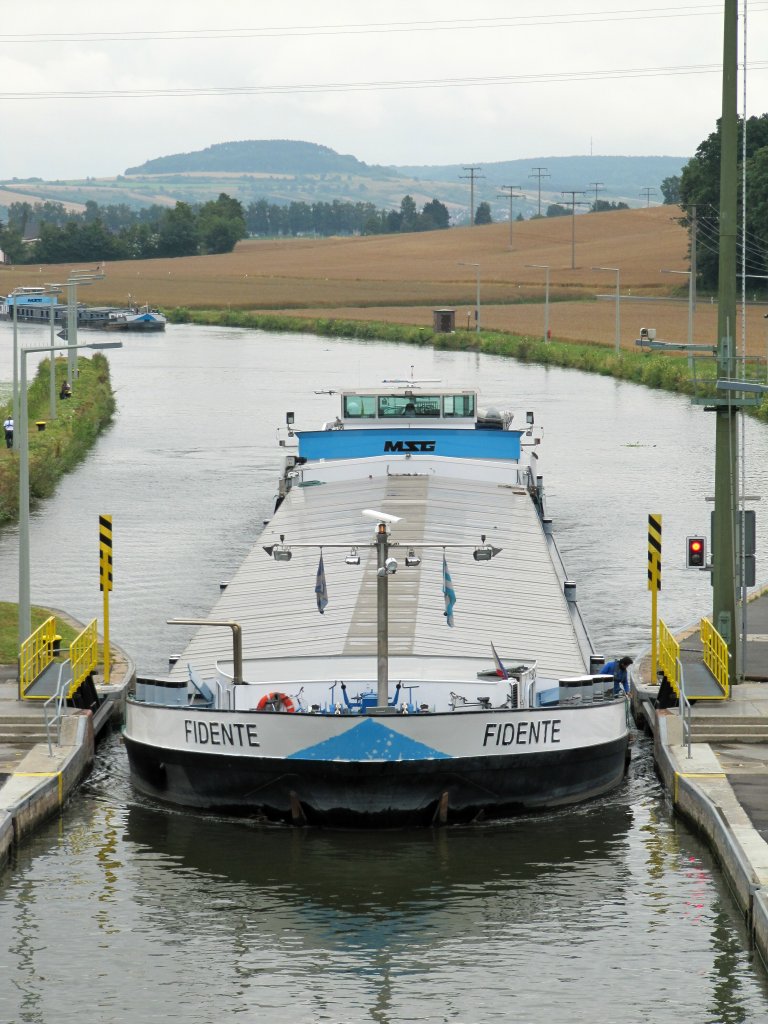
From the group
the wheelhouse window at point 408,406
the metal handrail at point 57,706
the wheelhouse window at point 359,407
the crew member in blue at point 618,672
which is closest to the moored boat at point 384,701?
the crew member in blue at point 618,672

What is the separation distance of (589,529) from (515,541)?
17.2 m

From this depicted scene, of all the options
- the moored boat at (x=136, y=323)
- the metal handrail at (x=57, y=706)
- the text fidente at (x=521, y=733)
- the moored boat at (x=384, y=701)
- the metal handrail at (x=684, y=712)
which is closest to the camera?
the moored boat at (x=384, y=701)

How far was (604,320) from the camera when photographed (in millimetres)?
143500

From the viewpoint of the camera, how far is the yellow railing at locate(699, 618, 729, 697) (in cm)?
2869

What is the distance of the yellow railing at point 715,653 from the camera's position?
28.7 meters

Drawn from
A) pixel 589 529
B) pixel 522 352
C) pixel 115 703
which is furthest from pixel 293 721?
pixel 522 352

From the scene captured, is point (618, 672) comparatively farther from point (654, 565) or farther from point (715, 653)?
point (654, 565)

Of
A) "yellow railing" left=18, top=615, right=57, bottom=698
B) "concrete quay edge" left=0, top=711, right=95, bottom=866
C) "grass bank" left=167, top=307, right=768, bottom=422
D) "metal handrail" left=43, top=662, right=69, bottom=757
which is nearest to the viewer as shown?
"concrete quay edge" left=0, top=711, right=95, bottom=866

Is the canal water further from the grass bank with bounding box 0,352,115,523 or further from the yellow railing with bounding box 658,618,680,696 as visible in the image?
the grass bank with bounding box 0,352,115,523

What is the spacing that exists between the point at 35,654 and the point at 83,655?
2.62 ft

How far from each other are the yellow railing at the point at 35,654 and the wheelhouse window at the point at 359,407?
18.0 metres

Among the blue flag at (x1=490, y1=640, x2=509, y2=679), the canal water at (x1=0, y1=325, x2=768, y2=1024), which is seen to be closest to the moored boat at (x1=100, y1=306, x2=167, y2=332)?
the canal water at (x1=0, y1=325, x2=768, y2=1024)

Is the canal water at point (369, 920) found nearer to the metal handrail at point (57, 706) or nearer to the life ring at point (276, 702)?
the metal handrail at point (57, 706)

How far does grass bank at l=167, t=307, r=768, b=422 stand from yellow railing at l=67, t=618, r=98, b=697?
5331 centimetres
